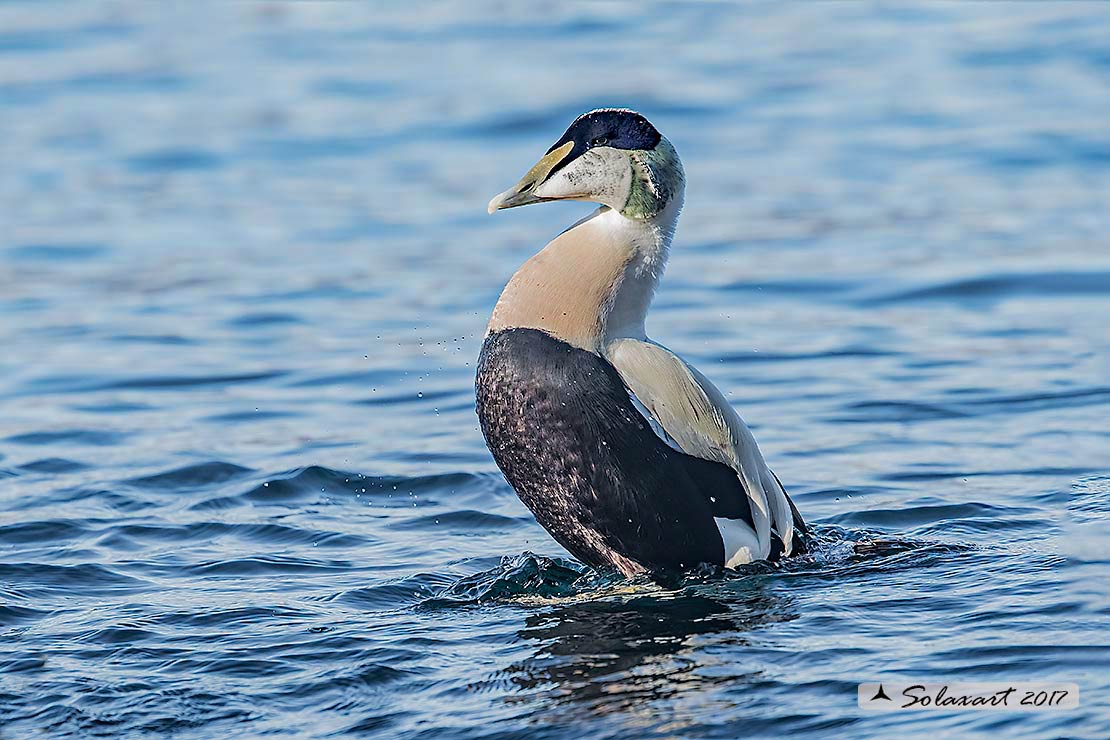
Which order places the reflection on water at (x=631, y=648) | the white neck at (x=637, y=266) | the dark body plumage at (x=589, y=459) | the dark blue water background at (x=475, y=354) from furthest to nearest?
the white neck at (x=637, y=266)
the dark body plumage at (x=589, y=459)
the dark blue water background at (x=475, y=354)
the reflection on water at (x=631, y=648)

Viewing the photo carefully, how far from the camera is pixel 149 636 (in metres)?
5.48

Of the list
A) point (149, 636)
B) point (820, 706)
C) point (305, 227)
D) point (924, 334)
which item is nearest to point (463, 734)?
point (820, 706)

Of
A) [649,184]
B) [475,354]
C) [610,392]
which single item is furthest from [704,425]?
[475,354]

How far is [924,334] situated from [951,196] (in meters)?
3.05

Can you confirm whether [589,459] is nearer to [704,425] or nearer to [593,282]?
[704,425]

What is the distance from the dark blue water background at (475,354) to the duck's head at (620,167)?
1.20 m

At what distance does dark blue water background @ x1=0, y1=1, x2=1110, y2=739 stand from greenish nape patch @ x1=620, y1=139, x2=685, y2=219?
116 cm

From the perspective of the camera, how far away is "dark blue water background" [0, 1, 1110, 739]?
16.7 ft

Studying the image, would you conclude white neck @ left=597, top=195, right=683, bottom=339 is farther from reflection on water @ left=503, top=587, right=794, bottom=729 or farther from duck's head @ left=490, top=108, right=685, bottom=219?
reflection on water @ left=503, top=587, right=794, bottom=729

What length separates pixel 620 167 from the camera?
561cm

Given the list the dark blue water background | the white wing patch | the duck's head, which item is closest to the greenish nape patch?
the duck's head

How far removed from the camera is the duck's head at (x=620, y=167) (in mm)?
5605

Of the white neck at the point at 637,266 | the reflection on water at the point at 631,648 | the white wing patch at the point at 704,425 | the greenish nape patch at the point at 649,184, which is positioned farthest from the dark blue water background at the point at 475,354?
the greenish nape patch at the point at 649,184

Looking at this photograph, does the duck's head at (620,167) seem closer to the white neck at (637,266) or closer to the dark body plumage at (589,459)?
the white neck at (637,266)
